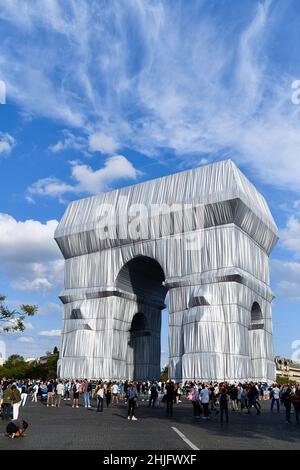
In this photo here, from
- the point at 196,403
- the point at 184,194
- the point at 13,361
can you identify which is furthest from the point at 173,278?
the point at 13,361

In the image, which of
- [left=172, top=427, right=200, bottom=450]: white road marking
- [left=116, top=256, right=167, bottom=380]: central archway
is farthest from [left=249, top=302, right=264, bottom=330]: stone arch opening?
[left=172, top=427, right=200, bottom=450]: white road marking

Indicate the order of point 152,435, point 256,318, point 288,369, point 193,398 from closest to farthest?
point 152,435
point 193,398
point 256,318
point 288,369

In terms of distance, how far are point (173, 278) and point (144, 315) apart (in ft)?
35.4

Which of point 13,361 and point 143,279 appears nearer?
point 143,279

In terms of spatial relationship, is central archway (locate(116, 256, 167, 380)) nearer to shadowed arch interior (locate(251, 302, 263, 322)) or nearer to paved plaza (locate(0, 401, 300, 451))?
shadowed arch interior (locate(251, 302, 263, 322))

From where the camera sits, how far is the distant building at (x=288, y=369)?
488 feet

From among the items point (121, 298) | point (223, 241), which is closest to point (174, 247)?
point (223, 241)

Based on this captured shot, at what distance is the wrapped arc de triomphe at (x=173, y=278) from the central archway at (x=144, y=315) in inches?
4.2

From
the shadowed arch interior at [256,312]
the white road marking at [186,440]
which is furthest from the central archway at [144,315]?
the white road marking at [186,440]

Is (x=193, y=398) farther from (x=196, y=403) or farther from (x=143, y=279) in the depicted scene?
(x=143, y=279)

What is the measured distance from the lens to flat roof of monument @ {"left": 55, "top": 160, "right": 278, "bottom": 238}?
43.4 metres

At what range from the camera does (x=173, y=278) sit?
44.5m
